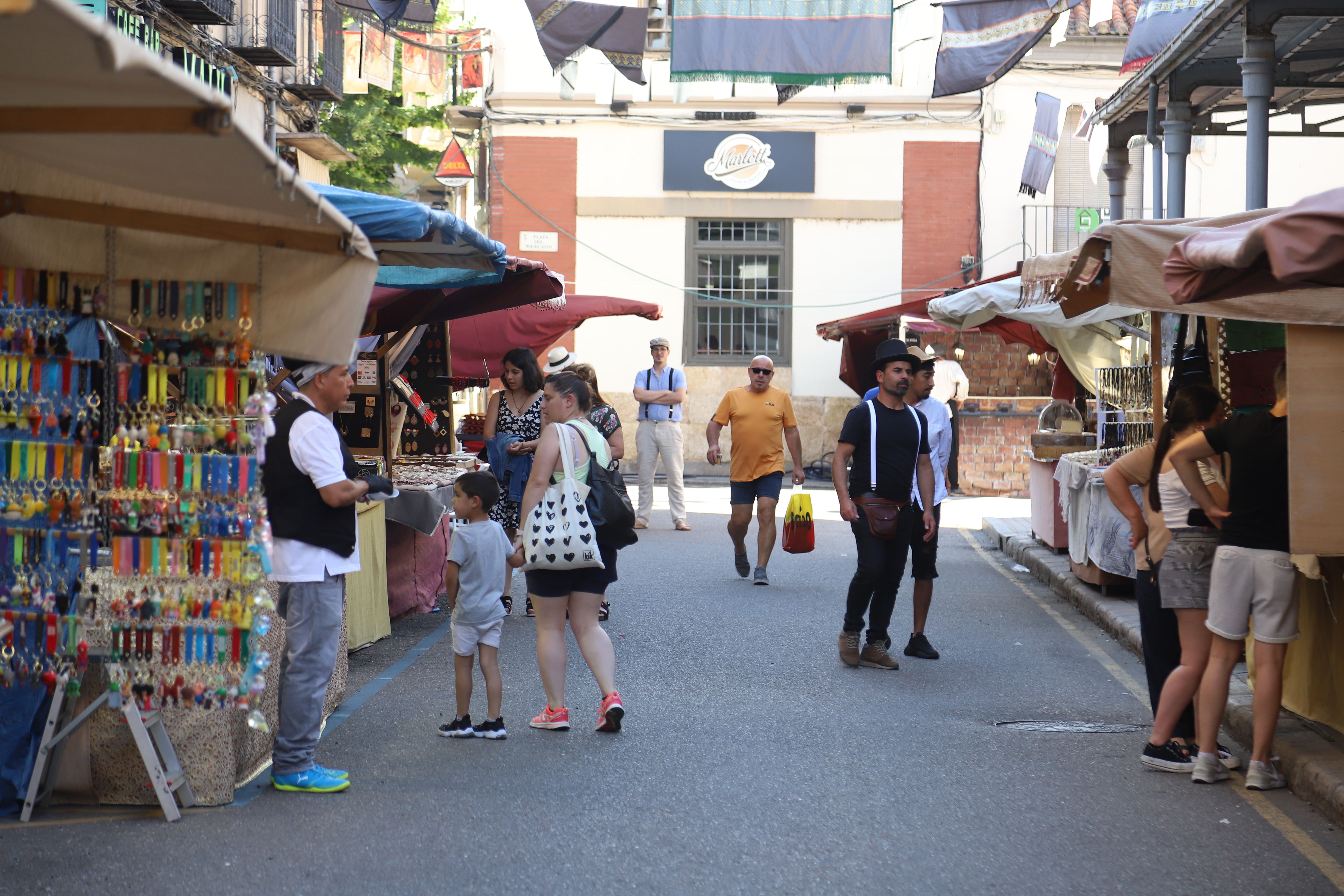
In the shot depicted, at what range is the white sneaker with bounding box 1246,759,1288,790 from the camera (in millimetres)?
5594

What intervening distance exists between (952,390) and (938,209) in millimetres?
6047

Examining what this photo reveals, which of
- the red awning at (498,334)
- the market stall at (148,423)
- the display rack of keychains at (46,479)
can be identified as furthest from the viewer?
the red awning at (498,334)

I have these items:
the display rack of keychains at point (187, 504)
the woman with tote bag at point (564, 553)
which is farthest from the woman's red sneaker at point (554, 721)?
the display rack of keychains at point (187, 504)

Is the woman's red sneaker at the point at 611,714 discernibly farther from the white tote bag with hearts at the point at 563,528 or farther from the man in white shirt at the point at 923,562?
the man in white shirt at the point at 923,562

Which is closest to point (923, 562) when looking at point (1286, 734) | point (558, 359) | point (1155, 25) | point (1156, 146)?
point (1286, 734)

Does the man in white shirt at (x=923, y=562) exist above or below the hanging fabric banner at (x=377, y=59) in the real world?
below

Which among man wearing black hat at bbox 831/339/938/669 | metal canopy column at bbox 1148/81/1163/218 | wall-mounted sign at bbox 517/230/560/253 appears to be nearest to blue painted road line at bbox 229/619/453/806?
man wearing black hat at bbox 831/339/938/669

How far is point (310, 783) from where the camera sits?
5.41m

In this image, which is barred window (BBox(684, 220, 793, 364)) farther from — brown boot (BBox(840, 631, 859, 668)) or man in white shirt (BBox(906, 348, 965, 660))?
brown boot (BBox(840, 631, 859, 668))

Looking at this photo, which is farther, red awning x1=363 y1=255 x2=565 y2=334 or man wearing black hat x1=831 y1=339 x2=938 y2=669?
red awning x1=363 y1=255 x2=565 y2=334

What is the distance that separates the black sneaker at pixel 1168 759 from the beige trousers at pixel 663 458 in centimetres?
972

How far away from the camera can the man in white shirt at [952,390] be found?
19.0 metres

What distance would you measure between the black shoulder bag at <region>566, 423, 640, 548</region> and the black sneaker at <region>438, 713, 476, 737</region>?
3.60ft

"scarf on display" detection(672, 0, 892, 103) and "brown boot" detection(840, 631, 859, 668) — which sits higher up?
"scarf on display" detection(672, 0, 892, 103)
